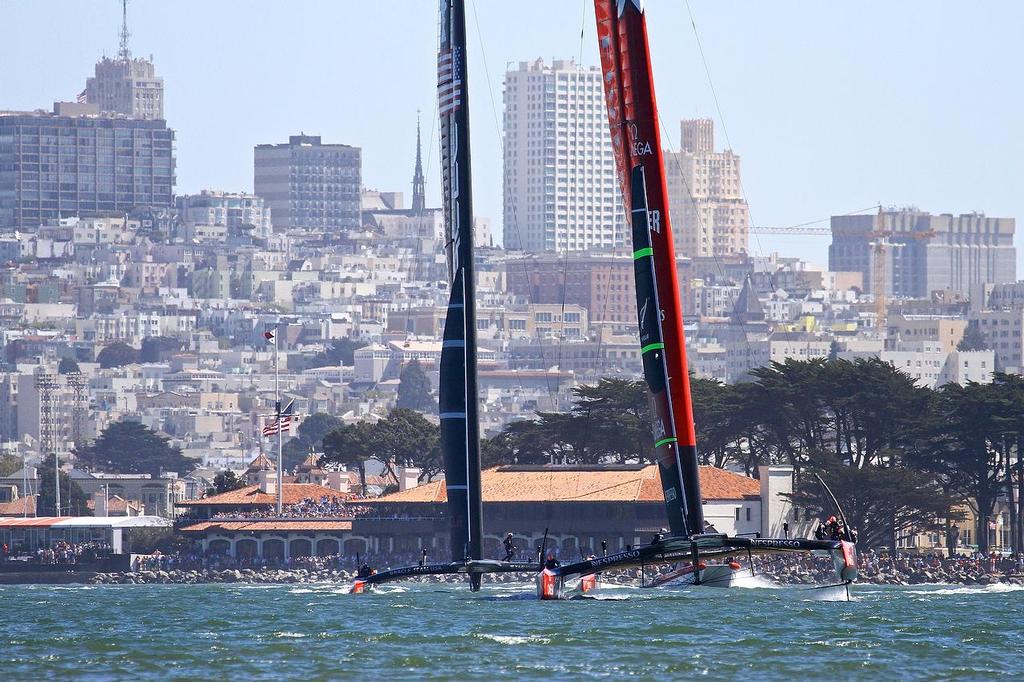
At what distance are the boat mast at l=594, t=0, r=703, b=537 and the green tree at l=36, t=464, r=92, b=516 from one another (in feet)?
294

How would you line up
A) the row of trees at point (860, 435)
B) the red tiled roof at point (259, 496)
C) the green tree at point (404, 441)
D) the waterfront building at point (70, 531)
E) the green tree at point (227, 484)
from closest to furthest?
the row of trees at point (860, 435) → the red tiled roof at point (259, 496) → the waterfront building at point (70, 531) → the green tree at point (404, 441) → the green tree at point (227, 484)

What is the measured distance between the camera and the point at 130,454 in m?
196

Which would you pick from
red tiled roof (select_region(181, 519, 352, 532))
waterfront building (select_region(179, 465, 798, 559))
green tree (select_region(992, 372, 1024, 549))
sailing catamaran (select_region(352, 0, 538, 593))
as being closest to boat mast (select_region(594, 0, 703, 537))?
sailing catamaran (select_region(352, 0, 538, 593))

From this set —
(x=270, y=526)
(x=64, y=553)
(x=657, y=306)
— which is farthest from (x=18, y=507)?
(x=657, y=306)

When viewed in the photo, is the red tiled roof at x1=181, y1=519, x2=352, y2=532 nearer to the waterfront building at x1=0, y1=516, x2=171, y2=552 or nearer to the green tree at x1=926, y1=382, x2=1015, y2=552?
the waterfront building at x1=0, y1=516, x2=171, y2=552

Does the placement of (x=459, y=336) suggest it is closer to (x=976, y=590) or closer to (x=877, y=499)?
(x=976, y=590)

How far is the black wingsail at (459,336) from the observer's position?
5319cm

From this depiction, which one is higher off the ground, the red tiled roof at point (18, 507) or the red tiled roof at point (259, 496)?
the red tiled roof at point (259, 496)

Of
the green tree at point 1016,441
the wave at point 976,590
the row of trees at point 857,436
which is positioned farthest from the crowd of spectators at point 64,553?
the wave at point 976,590

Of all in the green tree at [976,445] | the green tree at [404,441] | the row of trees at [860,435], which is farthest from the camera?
the green tree at [404,441]

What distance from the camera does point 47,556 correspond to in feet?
337

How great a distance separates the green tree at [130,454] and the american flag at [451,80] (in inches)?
5572

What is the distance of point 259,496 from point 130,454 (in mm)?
83252

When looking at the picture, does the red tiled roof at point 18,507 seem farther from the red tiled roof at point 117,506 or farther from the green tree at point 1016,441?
the green tree at point 1016,441
